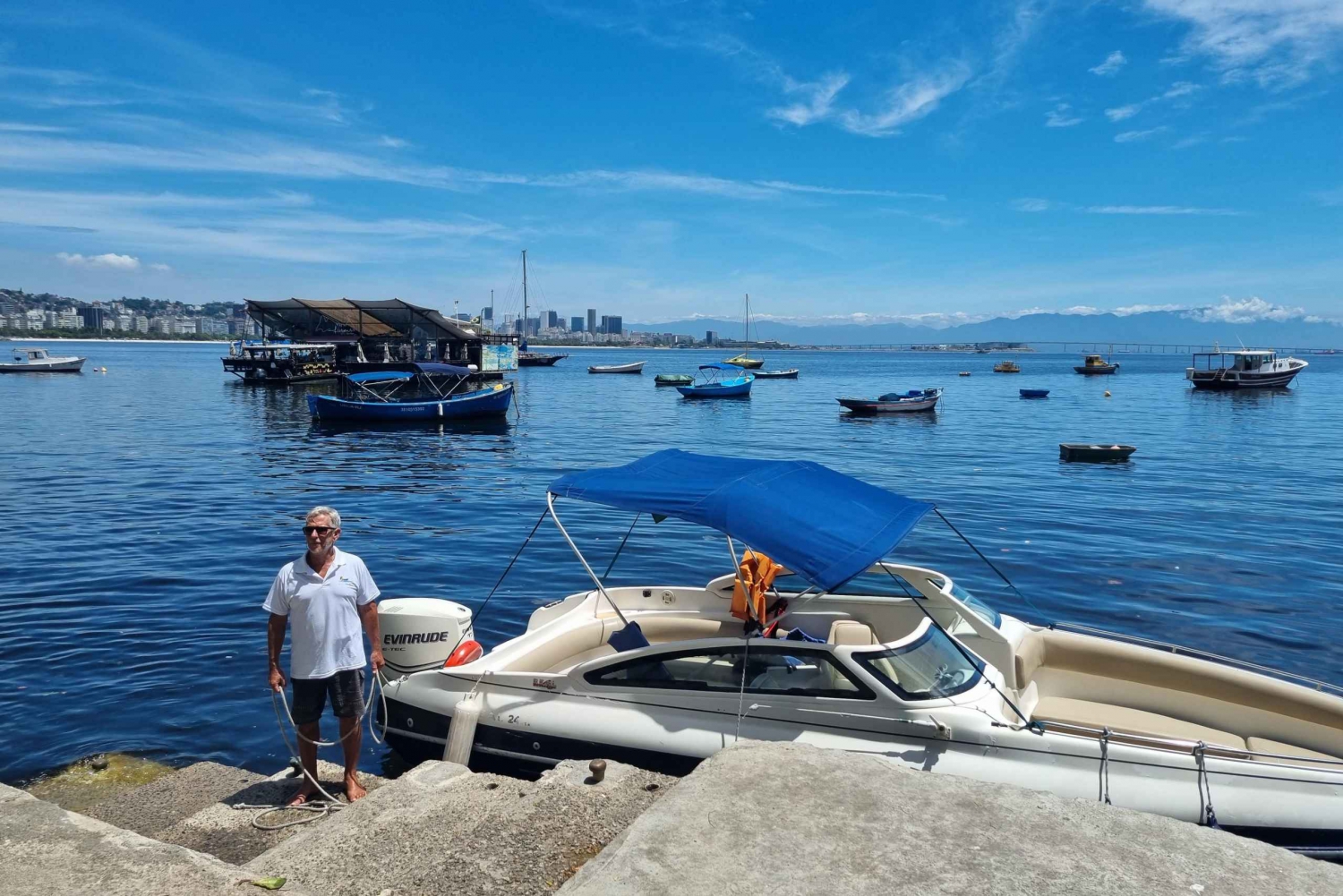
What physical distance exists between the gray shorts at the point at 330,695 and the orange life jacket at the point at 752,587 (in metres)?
3.79

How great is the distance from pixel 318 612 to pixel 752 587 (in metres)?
4.21

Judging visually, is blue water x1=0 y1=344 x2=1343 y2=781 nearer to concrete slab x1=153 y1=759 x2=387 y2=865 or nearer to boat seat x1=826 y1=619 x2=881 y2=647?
concrete slab x1=153 y1=759 x2=387 y2=865

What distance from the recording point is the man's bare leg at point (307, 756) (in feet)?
23.5

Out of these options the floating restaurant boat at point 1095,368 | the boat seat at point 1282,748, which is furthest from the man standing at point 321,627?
the floating restaurant boat at point 1095,368

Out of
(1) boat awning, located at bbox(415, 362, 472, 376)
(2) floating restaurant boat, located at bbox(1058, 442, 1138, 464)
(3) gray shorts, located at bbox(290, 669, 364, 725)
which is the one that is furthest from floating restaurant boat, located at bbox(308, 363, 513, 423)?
(3) gray shorts, located at bbox(290, 669, 364, 725)

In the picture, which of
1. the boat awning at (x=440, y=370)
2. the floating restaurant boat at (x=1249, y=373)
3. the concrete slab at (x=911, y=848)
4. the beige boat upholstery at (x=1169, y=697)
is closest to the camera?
the concrete slab at (x=911, y=848)

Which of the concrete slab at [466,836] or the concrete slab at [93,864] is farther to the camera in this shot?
the concrete slab at [466,836]

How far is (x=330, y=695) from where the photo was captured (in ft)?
23.8

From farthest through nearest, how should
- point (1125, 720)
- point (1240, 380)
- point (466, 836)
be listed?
point (1240, 380) < point (1125, 720) < point (466, 836)

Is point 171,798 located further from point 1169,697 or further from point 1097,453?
point 1097,453

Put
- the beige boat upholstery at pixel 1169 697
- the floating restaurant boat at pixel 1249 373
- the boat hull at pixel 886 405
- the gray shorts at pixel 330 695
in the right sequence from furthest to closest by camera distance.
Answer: the floating restaurant boat at pixel 1249 373, the boat hull at pixel 886 405, the beige boat upholstery at pixel 1169 697, the gray shorts at pixel 330 695

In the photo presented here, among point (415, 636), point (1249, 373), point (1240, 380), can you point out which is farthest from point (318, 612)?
point (1249, 373)

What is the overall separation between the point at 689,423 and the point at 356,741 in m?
47.6

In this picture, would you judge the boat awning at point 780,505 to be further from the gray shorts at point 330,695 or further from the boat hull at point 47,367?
the boat hull at point 47,367
